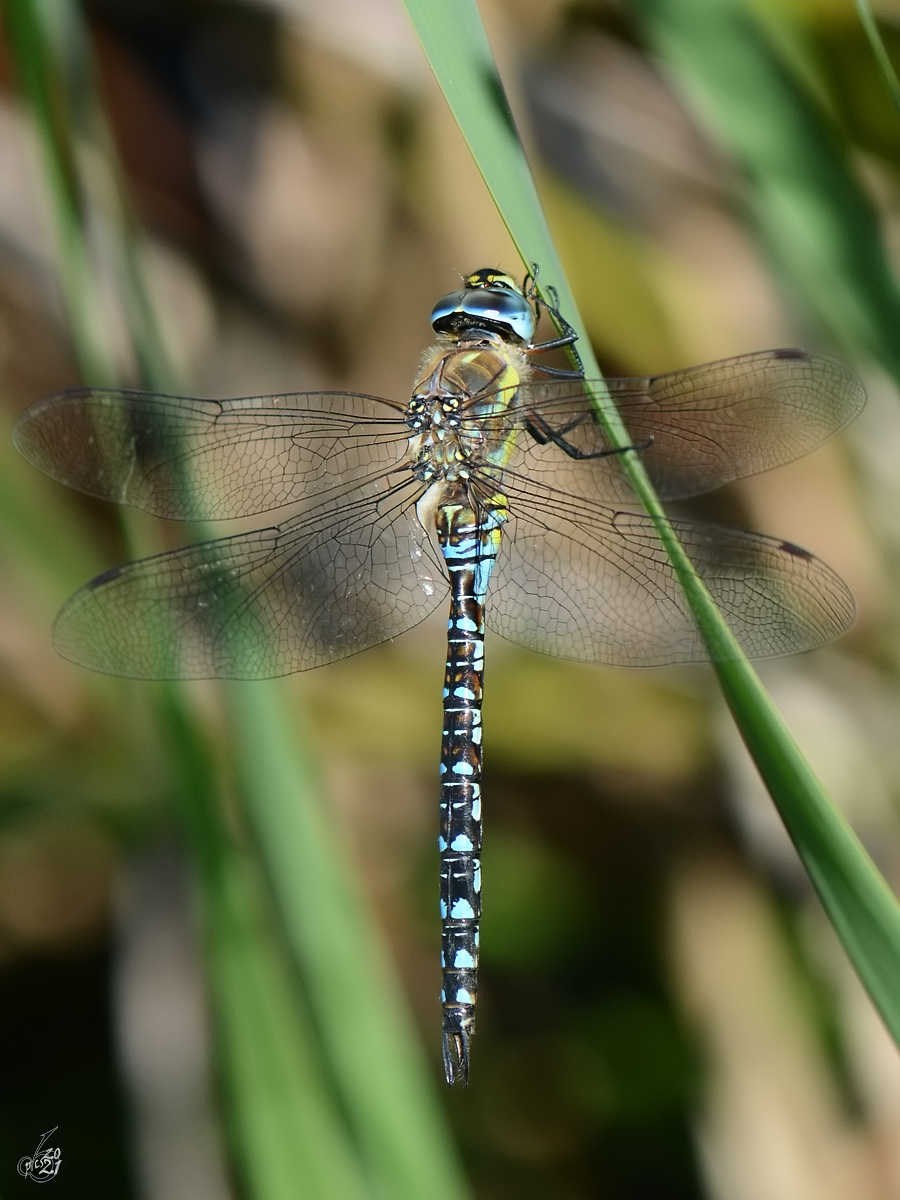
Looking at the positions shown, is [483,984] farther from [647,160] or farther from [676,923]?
[647,160]

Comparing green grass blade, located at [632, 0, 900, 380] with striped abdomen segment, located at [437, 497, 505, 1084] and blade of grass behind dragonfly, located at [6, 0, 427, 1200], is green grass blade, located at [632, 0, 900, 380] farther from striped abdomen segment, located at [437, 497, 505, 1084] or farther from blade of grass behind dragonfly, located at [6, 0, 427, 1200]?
blade of grass behind dragonfly, located at [6, 0, 427, 1200]

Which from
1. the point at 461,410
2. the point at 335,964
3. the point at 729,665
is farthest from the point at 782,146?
the point at 335,964

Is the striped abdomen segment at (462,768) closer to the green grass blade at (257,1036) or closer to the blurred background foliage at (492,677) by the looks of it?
the blurred background foliage at (492,677)

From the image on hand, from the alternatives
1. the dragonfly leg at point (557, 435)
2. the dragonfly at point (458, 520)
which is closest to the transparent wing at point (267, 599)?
the dragonfly at point (458, 520)

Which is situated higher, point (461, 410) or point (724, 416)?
point (461, 410)

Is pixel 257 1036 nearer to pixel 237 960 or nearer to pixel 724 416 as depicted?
pixel 237 960

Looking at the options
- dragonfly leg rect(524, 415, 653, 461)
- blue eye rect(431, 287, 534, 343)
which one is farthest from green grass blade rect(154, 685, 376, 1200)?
blue eye rect(431, 287, 534, 343)
